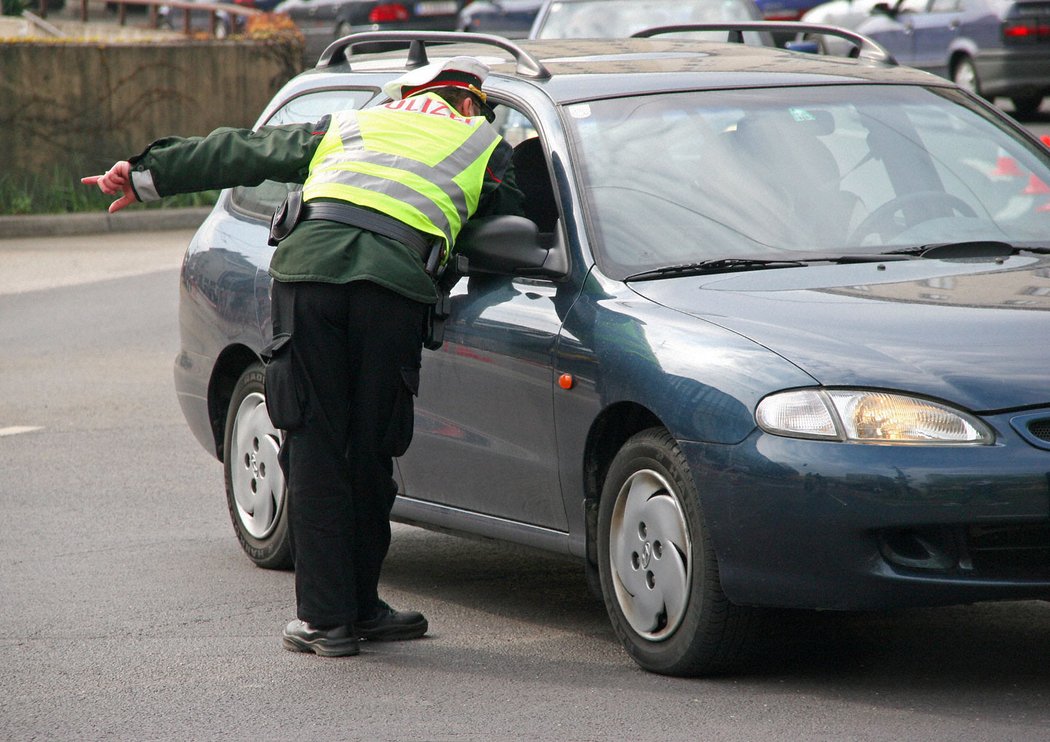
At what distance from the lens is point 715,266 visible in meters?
5.32

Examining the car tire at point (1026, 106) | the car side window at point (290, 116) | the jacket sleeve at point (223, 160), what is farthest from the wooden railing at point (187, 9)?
the jacket sleeve at point (223, 160)

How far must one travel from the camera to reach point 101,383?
10.6m

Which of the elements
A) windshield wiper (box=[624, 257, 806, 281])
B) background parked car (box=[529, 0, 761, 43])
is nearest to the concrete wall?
background parked car (box=[529, 0, 761, 43])

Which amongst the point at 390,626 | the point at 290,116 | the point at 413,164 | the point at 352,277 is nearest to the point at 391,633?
the point at 390,626

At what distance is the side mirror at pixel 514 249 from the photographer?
5395 mm

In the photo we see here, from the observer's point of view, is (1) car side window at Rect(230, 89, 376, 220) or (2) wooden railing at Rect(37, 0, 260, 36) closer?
(1) car side window at Rect(230, 89, 376, 220)

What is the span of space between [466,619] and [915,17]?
1947 centimetres

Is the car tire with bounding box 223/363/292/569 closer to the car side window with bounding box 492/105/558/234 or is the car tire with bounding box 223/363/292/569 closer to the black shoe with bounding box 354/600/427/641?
the black shoe with bounding box 354/600/427/641

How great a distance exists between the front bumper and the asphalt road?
0.32m

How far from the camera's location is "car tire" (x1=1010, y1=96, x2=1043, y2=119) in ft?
74.5

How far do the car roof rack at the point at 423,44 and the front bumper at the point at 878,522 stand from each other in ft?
5.85

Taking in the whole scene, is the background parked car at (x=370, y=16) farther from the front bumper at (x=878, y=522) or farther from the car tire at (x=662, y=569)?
the front bumper at (x=878, y=522)

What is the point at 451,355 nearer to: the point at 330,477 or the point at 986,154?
the point at 330,477

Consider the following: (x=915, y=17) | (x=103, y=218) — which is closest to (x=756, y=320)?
(x=103, y=218)
